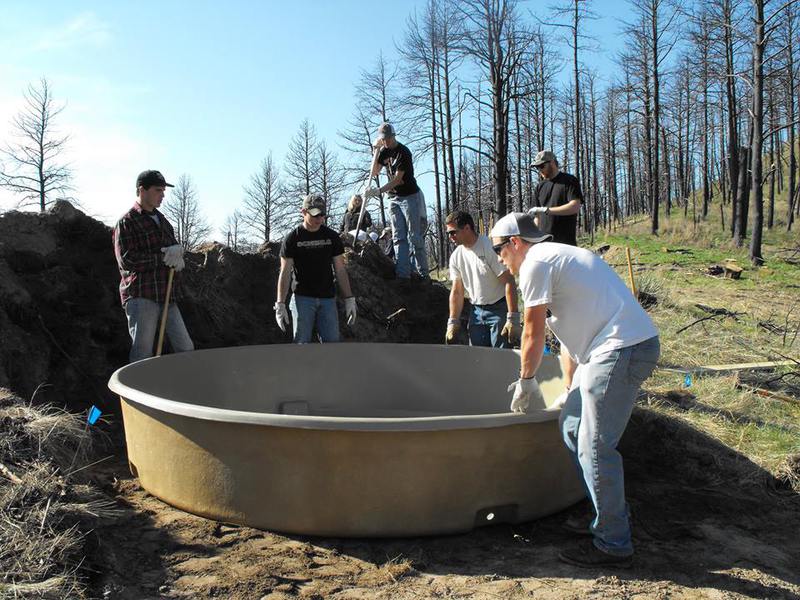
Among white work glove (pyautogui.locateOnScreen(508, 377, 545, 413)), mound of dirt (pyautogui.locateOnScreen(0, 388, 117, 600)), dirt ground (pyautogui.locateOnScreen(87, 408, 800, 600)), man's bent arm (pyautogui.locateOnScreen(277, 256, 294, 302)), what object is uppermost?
man's bent arm (pyautogui.locateOnScreen(277, 256, 294, 302))

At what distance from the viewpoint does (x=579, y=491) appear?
3520 mm

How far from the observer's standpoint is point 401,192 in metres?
6.76

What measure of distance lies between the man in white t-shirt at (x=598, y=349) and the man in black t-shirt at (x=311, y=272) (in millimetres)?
2551

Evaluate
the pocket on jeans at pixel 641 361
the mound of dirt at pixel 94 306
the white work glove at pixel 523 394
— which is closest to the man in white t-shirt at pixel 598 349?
the pocket on jeans at pixel 641 361

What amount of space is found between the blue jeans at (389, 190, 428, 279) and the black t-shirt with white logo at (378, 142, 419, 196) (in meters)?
0.11

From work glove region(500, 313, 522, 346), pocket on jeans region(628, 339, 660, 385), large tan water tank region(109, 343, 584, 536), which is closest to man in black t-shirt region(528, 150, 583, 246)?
work glove region(500, 313, 522, 346)

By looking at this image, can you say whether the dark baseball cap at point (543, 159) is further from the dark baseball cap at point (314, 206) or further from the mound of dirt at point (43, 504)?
the mound of dirt at point (43, 504)

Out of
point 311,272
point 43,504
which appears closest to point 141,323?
point 311,272

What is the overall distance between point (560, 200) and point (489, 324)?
1520 millimetres

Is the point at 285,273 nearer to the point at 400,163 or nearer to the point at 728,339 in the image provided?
the point at 400,163

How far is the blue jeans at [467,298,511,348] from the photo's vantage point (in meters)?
5.00

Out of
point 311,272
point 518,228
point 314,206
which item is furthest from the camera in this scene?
point 311,272

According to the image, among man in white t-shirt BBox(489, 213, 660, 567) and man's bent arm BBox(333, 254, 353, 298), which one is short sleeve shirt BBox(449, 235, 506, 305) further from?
man in white t-shirt BBox(489, 213, 660, 567)

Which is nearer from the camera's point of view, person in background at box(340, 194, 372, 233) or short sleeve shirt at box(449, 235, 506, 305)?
short sleeve shirt at box(449, 235, 506, 305)
